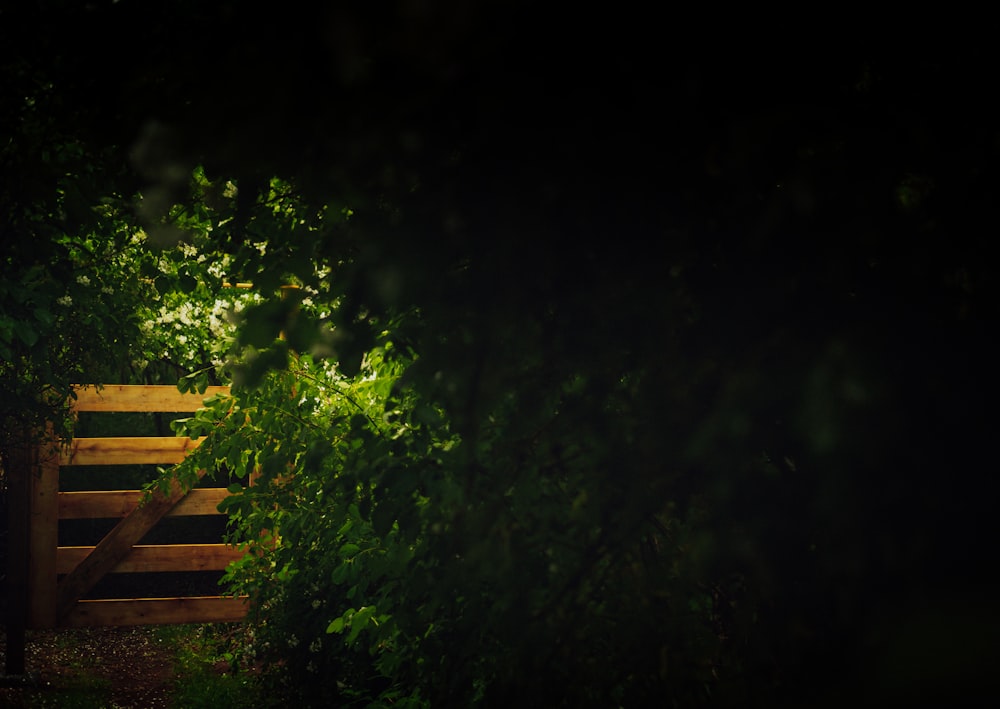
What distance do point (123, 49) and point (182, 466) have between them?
275 cm

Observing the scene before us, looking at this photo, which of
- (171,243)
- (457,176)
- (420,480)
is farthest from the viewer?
(171,243)

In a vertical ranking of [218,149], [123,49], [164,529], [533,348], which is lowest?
[533,348]

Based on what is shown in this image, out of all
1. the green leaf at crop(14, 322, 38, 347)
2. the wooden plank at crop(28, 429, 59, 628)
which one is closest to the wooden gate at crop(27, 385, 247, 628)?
the wooden plank at crop(28, 429, 59, 628)

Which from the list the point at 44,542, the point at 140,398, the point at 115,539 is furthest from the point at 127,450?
the point at 44,542

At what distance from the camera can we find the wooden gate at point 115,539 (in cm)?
666

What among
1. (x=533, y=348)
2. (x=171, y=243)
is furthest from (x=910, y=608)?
(x=171, y=243)

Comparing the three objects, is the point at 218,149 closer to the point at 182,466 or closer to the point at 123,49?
the point at 123,49

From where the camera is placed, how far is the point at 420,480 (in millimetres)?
1782

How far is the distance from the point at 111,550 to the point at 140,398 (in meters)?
1.16

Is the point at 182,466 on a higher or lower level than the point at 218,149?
higher

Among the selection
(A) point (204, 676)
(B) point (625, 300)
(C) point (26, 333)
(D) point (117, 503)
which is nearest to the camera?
(B) point (625, 300)

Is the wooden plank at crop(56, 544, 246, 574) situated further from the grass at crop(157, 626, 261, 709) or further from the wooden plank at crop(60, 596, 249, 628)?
the grass at crop(157, 626, 261, 709)

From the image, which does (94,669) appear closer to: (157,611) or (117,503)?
(157,611)

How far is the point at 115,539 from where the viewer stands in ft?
23.0
